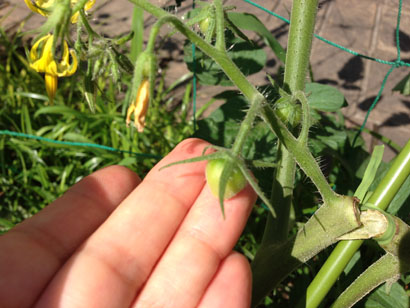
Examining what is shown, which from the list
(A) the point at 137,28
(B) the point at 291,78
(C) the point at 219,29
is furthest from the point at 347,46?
(C) the point at 219,29

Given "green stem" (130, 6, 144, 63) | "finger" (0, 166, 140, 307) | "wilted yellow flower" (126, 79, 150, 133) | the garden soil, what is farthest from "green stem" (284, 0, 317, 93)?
the garden soil

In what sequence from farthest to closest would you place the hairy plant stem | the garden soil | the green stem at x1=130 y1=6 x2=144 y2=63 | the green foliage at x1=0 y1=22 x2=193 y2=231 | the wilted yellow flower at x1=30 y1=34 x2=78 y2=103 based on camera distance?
the garden soil < the green foliage at x1=0 y1=22 x2=193 y2=231 < the green stem at x1=130 y1=6 x2=144 y2=63 < the wilted yellow flower at x1=30 y1=34 x2=78 y2=103 < the hairy plant stem

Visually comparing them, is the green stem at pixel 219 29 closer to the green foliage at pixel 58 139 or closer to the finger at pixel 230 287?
the finger at pixel 230 287

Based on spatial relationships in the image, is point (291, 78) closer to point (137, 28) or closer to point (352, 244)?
point (352, 244)

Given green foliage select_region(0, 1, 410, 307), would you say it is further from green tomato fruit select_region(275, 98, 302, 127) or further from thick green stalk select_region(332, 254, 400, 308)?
thick green stalk select_region(332, 254, 400, 308)

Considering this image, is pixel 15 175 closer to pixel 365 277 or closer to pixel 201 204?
pixel 201 204

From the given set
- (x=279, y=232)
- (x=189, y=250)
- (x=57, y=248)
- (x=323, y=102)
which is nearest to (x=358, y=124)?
(x=323, y=102)

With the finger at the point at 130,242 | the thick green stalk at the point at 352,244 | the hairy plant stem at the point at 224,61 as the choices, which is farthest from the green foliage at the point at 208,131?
the finger at the point at 130,242
